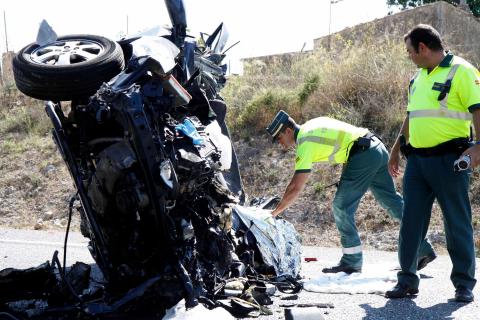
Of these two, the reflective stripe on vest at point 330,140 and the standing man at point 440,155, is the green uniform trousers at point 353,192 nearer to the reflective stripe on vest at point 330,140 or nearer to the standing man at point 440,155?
the reflective stripe on vest at point 330,140

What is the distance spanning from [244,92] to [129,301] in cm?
1014

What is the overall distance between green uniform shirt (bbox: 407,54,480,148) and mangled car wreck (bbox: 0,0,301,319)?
1490 mm

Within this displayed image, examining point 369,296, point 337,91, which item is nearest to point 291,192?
point 369,296

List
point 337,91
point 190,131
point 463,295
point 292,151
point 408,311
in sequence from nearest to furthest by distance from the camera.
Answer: point 190,131
point 408,311
point 463,295
point 292,151
point 337,91

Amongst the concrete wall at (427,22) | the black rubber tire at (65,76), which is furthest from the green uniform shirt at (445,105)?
the concrete wall at (427,22)

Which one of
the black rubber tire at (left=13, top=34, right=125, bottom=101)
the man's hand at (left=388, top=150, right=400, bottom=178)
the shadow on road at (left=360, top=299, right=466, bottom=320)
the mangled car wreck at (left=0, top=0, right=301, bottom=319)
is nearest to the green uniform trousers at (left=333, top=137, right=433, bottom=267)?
the man's hand at (left=388, top=150, right=400, bottom=178)

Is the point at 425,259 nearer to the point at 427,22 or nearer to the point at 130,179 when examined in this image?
the point at 130,179

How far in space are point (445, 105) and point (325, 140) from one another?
1273 millimetres

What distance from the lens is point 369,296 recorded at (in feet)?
16.6

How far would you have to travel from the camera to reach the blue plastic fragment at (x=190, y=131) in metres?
4.35

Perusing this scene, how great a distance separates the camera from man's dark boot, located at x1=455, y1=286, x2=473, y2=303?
475 centimetres

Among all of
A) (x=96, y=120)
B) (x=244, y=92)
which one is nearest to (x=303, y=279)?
(x=96, y=120)

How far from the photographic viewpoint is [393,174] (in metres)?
5.65

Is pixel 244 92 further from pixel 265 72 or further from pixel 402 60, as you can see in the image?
pixel 402 60
